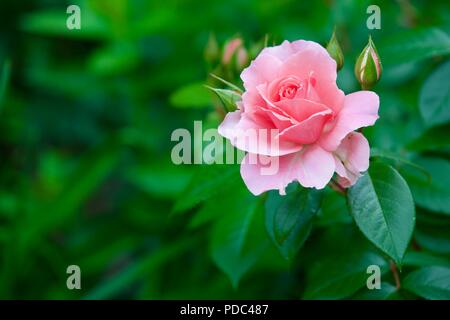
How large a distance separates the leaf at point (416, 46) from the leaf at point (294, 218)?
0.88 ft

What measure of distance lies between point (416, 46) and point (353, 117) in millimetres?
300

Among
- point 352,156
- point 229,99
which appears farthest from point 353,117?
point 229,99

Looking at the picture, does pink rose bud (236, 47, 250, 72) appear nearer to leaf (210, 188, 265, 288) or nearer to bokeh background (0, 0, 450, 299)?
bokeh background (0, 0, 450, 299)

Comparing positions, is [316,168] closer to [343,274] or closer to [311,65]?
[311,65]

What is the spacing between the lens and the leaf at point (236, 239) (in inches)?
39.7

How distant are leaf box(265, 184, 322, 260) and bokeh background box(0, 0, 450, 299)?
77 mm

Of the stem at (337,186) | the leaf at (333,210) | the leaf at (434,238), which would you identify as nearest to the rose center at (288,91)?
the stem at (337,186)

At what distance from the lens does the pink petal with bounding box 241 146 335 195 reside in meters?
0.73

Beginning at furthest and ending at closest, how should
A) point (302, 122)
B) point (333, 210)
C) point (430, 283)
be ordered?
point (333, 210) → point (430, 283) → point (302, 122)

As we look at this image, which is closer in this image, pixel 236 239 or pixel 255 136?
pixel 255 136

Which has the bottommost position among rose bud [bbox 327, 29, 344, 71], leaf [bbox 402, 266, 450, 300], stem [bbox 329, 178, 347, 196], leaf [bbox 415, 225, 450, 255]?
leaf [bbox 402, 266, 450, 300]

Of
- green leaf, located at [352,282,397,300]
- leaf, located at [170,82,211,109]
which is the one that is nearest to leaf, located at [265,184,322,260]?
green leaf, located at [352,282,397,300]

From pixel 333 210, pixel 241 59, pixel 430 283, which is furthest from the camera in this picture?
pixel 241 59

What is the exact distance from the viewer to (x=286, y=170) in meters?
0.75
